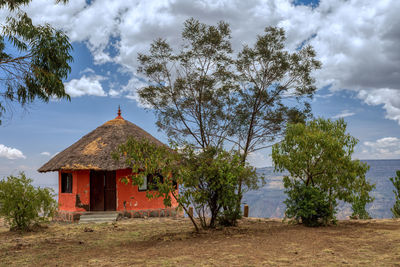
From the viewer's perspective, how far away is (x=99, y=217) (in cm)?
1752

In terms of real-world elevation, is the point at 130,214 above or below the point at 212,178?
below

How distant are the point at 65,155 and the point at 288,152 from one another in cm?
1257

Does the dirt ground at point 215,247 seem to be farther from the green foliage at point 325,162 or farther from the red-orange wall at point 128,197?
the red-orange wall at point 128,197

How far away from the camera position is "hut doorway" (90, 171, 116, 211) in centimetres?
1842

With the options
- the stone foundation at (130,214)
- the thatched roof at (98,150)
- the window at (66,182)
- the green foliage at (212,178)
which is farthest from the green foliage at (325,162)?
the window at (66,182)

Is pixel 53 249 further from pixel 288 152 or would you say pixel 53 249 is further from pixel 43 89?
pixel 288 152

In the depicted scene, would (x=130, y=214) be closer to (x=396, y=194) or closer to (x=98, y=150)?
(x=98, y=150)

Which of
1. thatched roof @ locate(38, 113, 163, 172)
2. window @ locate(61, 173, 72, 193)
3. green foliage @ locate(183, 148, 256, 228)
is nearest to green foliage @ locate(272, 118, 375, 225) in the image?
green foliage @ locate(183, 148, 256, 228)

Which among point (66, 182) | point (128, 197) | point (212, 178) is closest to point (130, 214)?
point (128, 197)

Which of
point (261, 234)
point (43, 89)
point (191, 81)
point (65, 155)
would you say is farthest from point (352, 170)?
point (65, 155)

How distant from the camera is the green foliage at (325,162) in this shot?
40.7ft

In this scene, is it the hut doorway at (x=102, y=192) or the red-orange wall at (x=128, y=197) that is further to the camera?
the hut doorway at (x=102, y=192)

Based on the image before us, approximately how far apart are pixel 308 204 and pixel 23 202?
11002mm

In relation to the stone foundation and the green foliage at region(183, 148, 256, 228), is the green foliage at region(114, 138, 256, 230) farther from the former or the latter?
the stone foundation
